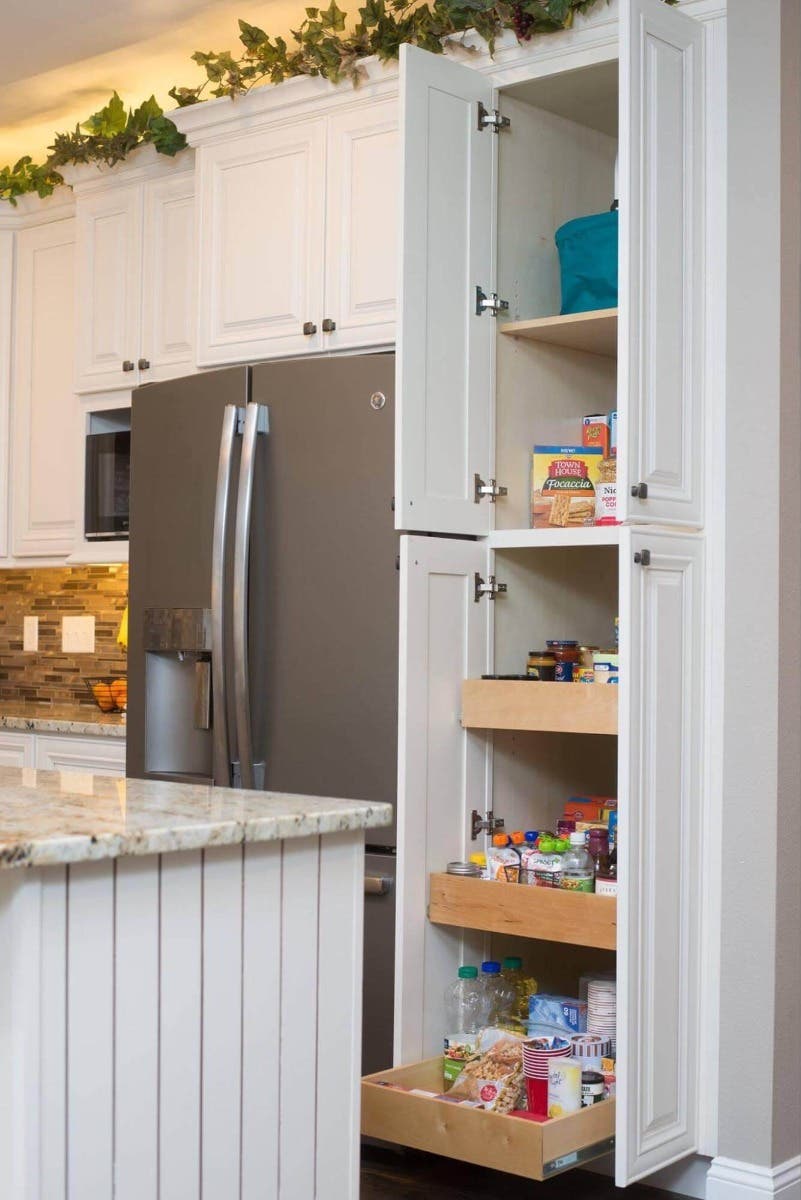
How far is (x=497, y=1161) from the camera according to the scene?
2520 mm

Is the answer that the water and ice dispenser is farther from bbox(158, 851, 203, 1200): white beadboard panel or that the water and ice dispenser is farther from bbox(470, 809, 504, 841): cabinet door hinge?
bbox(158, 851, 203, 1200): white beadboard panel

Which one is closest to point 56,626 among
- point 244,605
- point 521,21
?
point 244,605

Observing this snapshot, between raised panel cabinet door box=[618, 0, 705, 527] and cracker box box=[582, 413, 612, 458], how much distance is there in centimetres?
34

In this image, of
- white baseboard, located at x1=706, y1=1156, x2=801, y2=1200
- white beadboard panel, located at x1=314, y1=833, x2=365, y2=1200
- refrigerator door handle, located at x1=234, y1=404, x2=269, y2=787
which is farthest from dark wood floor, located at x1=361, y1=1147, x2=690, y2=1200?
white beadboard panel, located at x1=314, y1=833, x2=365, y2=1200

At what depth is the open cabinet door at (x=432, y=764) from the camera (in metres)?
2.83

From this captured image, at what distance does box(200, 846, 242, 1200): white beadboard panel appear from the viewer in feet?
5.28

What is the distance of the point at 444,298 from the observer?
2.88m

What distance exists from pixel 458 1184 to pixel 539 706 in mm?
1018

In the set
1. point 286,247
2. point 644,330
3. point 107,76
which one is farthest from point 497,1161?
point 107,76

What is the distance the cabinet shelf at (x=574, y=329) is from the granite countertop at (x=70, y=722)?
1.55 metres

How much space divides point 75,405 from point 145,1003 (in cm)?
304

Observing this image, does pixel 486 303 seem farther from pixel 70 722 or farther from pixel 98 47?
pixel 70 722

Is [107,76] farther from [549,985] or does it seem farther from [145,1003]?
[145,1003]

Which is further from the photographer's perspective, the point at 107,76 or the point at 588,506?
Result: the point at 107,76
